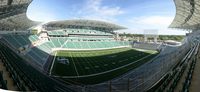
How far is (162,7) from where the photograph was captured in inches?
91.2

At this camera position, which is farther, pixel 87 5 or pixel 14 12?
pixel 14 12

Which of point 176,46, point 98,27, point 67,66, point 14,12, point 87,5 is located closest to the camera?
point 67,66

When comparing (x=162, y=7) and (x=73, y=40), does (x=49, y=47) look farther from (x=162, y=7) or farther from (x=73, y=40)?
(x=162, y=7)

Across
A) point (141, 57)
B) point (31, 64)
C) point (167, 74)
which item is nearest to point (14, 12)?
point (31, 64)

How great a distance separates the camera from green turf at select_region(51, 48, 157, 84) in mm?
2066

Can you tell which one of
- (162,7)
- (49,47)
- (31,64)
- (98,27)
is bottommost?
(31,64)

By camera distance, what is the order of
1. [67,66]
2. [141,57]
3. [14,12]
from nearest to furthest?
[67,66] < [141,57] < [14,12]

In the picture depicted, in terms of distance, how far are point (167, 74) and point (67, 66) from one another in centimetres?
139

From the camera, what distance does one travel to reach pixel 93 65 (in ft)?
7.11

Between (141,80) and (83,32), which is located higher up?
(83,32)

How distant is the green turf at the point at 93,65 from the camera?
2.07 meters

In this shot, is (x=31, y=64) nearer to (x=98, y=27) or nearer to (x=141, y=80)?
(x=98, y=27)

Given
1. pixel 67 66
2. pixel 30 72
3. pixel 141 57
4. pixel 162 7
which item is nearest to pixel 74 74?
pixel 67 66

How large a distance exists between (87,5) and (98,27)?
26cm
